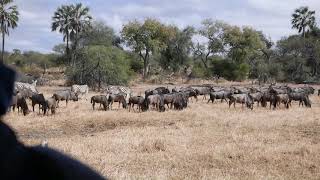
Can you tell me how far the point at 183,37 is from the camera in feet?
237

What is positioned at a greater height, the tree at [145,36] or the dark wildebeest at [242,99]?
the tree at [145,36]

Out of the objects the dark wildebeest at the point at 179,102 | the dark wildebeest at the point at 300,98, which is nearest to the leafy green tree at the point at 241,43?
the dark wildebeest at the point at 300,98

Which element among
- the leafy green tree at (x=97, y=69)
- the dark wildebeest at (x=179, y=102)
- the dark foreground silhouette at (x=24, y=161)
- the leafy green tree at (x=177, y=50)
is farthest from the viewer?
the leafy green tree at (x=177, y=50)

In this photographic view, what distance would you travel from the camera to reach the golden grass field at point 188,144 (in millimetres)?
10648

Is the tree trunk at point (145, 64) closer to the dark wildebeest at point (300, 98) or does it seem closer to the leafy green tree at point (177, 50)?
the leafy green tree at point (177, 50)

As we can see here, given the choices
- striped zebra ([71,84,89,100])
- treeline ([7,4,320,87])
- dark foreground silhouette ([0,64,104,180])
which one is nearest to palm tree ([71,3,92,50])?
treeline ([7,4,320,87])

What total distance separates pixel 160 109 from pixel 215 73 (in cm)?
4228

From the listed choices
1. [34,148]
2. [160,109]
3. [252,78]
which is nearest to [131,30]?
[252,78]

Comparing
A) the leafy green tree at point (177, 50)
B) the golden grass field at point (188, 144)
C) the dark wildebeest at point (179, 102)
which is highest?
the leafy green tree at point (177, 50)

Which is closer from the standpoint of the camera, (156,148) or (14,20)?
(156,148)

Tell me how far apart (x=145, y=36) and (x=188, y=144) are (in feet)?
168

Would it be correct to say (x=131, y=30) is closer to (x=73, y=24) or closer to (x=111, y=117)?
(x=73, y=24)

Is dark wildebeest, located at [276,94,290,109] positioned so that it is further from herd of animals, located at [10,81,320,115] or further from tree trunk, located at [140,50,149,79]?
tree trunk, located at [140,50,149,79]

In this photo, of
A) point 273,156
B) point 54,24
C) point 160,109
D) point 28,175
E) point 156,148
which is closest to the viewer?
point 28,175
